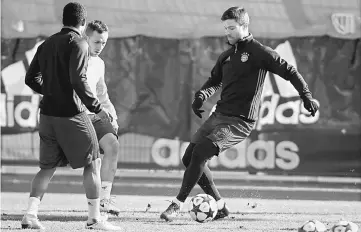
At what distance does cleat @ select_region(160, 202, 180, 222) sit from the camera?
8.34 metres

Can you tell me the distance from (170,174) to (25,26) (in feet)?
11.3

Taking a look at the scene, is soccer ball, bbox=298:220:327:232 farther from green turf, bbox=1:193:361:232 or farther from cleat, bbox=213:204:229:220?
cleat, bbox=213:204:229:220

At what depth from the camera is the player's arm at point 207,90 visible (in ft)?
28.4

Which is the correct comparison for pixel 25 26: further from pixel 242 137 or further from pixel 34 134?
pixel 242 137

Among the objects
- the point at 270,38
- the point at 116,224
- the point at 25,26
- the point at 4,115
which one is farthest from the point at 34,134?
the point at 116,224

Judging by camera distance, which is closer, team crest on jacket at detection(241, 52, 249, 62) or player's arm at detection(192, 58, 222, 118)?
team crest on jacket at detection(241, 52, 249, 62)

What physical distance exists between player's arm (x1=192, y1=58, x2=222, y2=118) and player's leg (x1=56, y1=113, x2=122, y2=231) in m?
1.39

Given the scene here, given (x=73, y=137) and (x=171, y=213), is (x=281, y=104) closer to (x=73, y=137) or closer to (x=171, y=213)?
(x=171, y=213)

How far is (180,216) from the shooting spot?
8875 millimetres

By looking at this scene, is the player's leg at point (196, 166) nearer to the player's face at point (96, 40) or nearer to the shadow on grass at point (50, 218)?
the shadow on grass at point (50, 218)

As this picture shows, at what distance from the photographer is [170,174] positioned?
1430 centimetres

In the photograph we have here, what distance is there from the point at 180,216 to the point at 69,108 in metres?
1.96

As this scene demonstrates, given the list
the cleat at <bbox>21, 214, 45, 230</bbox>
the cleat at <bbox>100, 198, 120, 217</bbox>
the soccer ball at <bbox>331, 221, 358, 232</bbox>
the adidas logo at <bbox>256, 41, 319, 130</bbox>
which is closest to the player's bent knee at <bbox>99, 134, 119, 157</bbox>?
the cleat at <bbox>100, 198, 120, 217</bbox>

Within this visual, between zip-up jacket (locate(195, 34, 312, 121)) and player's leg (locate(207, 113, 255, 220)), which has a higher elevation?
zip-up jacket (locate(195, 34, 312, 121))
